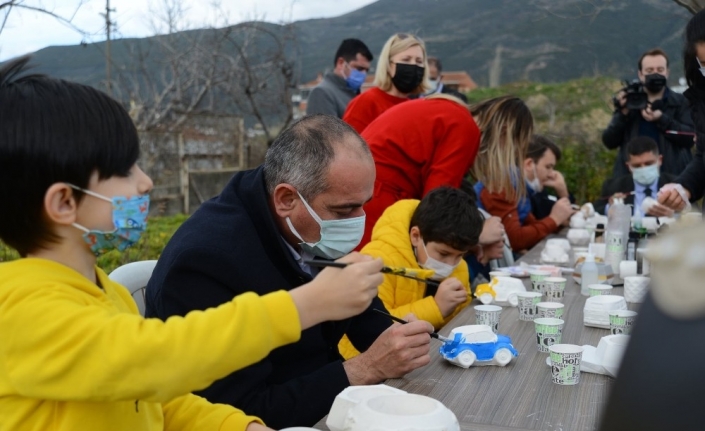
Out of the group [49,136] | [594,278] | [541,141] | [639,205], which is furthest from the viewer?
[541,141]

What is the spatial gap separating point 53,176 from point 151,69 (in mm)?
11022

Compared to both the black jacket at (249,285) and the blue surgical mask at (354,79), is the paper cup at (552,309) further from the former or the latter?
the blue surgical mask at (354,79)

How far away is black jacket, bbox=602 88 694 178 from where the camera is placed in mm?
5907

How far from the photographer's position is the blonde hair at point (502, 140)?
4184mm

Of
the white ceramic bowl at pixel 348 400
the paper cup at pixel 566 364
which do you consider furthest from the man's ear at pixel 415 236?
the white ceramic bowl at pixel 348 400

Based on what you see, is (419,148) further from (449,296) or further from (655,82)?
(655,82)

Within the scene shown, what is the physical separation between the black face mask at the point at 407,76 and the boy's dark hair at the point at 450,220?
1.61 meters

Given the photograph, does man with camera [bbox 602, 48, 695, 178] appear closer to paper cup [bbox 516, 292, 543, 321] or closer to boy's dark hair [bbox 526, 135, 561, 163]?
boy's dark hair [bbox 526, 135, 561, 163]

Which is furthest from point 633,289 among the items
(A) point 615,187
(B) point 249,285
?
(A) point 615,187

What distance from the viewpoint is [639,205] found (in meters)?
4.75

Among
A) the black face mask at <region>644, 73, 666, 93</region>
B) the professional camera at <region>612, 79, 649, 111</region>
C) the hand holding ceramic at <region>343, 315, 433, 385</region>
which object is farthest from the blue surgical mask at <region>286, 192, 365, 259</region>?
the black face mask at <region>644, 73, 666, 93</region>

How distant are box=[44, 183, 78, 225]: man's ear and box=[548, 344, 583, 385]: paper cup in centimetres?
117

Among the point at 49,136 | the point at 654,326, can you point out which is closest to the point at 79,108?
the point at 49,136

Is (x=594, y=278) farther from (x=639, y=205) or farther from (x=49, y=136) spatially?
(x=49, y=136)
